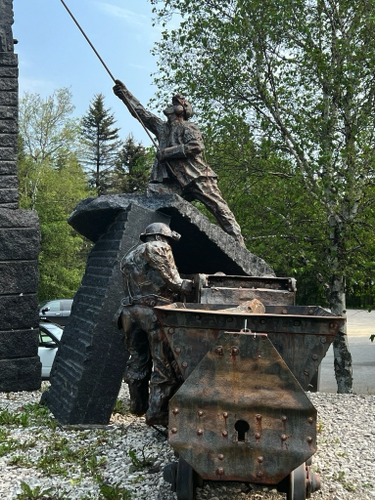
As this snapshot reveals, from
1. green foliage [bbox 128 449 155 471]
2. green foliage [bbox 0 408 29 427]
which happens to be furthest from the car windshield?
green foliage [bbox 128 449 155 471]

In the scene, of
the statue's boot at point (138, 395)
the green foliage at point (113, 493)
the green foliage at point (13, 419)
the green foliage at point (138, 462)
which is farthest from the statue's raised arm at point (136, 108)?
the green foliage at point (113, 493)

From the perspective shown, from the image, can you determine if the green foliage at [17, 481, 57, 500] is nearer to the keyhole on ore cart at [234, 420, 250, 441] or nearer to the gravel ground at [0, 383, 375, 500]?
the gravel ground at [0, 383, 375, 500]

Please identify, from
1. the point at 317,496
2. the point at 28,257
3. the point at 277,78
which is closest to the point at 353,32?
the point at 277,78

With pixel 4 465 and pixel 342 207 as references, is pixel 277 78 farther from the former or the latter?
pixel 4 465

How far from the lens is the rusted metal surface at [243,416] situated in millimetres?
4234

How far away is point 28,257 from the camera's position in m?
9.31

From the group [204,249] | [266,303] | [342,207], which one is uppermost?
[342,207]

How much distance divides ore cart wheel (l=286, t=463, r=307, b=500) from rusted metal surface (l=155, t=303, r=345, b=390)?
608mm

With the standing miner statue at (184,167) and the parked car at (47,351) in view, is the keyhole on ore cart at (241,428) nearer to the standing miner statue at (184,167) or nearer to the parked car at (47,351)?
the standing miner statue at (184,167)

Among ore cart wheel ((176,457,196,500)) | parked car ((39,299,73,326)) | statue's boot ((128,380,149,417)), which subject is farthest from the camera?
parked car ((39,299,73,326))

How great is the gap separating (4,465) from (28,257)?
12.6 feet

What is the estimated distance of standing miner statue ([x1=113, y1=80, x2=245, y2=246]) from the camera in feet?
28.2

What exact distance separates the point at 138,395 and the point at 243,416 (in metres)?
3.03

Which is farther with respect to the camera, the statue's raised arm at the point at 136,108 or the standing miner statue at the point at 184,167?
the statue's raised arm at the point at 136,108
